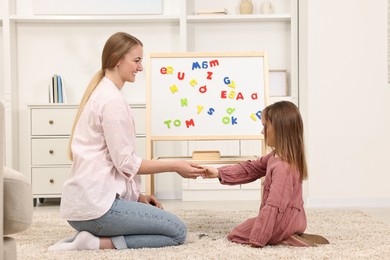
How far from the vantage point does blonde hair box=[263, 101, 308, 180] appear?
8.75 ft

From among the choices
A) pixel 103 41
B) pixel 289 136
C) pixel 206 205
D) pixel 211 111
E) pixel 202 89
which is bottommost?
pixel 206 205

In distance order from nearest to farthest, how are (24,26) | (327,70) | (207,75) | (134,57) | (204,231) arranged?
(134,57) → (204,231) → (207,75) → (327,70) → (24,26)

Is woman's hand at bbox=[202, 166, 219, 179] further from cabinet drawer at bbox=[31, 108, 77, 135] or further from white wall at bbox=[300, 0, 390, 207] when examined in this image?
cabinet drawer at bbox=[31, 108, 77, 135]

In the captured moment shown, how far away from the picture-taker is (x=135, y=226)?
2.57m

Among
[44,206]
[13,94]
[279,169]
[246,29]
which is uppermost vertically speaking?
[246,29]

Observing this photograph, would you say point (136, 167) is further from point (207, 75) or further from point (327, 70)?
point (327, 70)

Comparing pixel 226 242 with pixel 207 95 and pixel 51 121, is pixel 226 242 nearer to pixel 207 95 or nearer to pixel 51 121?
pixel 207 95

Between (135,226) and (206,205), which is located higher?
(135,226)

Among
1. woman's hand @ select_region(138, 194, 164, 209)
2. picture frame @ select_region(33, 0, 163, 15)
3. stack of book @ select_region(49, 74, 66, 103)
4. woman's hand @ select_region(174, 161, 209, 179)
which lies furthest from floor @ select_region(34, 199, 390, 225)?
woman's hand @ select_region(174, 161, 209, 179)

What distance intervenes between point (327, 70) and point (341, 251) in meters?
Answer: 2.08

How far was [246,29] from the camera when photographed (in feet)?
16.9

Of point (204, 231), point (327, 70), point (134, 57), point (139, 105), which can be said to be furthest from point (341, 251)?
point (139, 105)

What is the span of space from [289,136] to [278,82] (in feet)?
7.90

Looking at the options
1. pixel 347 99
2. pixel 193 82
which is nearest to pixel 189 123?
pixel 193 82
